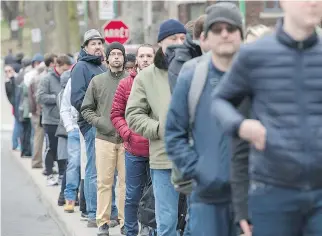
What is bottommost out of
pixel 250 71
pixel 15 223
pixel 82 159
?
pixel 15 223

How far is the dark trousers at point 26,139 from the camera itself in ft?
71.5

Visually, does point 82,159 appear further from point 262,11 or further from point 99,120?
point 262,11

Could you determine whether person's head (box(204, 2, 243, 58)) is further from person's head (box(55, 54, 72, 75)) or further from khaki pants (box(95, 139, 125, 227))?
person's head (box(55, 54, 72, 75))

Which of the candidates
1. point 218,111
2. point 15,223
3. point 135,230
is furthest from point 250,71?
point 15,223

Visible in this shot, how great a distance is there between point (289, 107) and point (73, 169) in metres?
8.46

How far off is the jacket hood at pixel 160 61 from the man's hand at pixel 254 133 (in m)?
3.48

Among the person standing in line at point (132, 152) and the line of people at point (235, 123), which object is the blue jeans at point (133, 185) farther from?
the line of people at point (235, 123)

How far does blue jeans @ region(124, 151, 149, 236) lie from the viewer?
999 cm

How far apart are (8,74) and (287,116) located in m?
18.7

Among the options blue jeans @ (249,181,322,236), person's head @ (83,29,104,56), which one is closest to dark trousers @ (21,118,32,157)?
person's head @ (83,29,104,56)

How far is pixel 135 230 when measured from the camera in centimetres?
1035

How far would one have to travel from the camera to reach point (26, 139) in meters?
21.9

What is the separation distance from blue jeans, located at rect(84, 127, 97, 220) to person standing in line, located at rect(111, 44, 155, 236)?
1364 millimetres

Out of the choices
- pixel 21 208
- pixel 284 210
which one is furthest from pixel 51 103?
pixel 284 210
